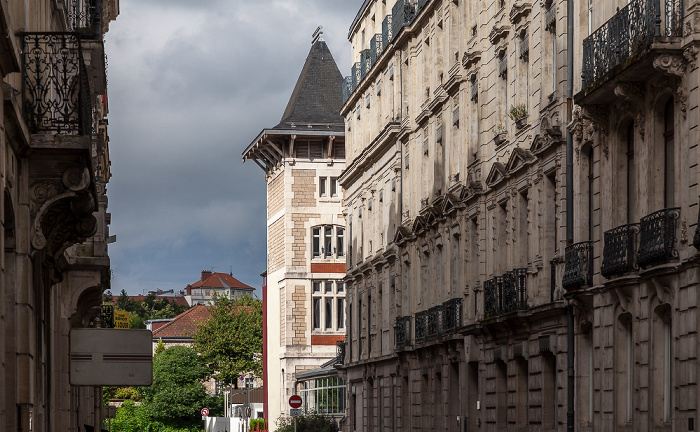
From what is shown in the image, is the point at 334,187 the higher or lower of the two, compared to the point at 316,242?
higher

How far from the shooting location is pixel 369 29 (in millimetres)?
60125

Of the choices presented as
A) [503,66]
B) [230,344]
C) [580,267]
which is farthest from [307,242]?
[580,267]

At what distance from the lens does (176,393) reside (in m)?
101

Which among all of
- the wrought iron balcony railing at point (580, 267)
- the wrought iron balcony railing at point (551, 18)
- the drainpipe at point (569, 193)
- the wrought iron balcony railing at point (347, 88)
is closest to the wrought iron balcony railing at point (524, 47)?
the wrought iron balcony railing at point (551, 18)

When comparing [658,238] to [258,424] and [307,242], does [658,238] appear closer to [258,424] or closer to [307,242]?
[307,242]

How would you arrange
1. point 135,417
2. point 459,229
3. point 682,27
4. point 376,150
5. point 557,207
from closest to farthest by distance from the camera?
point 682,27 < point 557,207 < point 459,229 < point 376,150 < point 135,417

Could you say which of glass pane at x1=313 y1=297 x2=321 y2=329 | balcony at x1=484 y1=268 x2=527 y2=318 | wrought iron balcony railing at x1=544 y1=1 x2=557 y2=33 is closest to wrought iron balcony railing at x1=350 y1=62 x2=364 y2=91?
glass pane at x1=313 y1=297 x2=321 y2=329

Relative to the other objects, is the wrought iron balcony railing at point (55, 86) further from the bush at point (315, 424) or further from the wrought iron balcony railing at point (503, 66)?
the bush at point (315, 424)

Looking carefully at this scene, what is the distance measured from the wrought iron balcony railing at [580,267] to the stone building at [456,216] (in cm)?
158

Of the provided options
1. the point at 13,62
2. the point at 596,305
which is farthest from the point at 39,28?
the point at 596,305

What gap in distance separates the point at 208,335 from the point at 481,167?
249ft

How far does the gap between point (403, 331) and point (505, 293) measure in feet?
51.5

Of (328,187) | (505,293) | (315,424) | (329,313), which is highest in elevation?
(328,187)

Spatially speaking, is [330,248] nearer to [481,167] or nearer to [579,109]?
[481,167]
